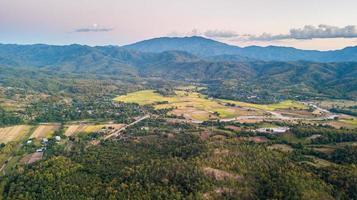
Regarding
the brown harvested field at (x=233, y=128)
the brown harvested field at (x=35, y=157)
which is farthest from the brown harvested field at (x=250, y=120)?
the brown harvested field at (x=35, y=157)

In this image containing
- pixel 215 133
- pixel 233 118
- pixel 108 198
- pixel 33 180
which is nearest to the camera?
pixel 108 198

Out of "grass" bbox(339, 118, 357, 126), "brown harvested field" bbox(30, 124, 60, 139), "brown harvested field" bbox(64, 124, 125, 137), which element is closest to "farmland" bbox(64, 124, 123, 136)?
"brown harvested field" bbox(64, 124, 125, 137)

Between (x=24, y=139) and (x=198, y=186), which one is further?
(x=24, y=139)

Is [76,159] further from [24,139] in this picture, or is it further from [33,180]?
[24,139]

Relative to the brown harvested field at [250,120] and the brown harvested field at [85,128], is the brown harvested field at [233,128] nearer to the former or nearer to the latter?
the brown harvested field at [250,120]

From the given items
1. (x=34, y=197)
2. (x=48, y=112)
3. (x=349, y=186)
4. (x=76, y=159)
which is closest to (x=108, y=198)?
(x=34, y=197)
